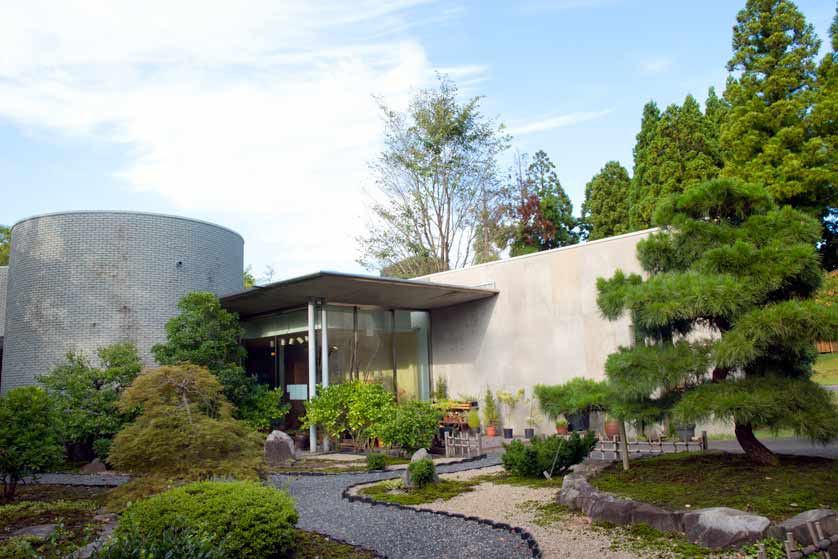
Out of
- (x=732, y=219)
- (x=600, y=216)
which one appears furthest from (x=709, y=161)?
(x=732, y=219)

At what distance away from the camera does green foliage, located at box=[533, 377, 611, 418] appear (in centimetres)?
656

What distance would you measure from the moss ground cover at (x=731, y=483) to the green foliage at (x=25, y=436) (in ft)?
21.8

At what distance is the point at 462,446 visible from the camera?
10914mm

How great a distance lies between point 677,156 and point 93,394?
17.8 m

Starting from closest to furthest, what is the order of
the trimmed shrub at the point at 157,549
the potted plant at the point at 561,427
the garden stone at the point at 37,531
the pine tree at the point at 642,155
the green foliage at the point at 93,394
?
the trimmed shrub at the point at 157,549, the garden stone at the point at 37,531, the green foliage at the point at 93,394, the potted plant at the point at 561,427, the pine tree at the point at 642,155

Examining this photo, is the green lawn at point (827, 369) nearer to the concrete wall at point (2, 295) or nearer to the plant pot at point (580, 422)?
the plant pot at point (580, 422)

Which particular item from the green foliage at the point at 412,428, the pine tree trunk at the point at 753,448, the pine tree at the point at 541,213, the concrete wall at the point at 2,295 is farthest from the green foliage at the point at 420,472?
the pine tree at the point at 541,213

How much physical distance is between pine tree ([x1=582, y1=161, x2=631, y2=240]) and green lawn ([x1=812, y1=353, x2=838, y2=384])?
8.70 metres

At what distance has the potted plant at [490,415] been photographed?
1387 centimetres

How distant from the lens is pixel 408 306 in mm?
14922

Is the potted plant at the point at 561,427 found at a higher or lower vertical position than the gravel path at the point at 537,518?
higher

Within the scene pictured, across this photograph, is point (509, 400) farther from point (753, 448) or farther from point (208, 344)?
point (753, 448)

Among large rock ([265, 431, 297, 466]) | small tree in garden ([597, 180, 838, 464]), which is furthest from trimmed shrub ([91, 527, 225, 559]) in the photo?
large rock ([265, 431, 297, 466])

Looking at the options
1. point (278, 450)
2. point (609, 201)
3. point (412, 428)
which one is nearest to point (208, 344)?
point (278, 450)
